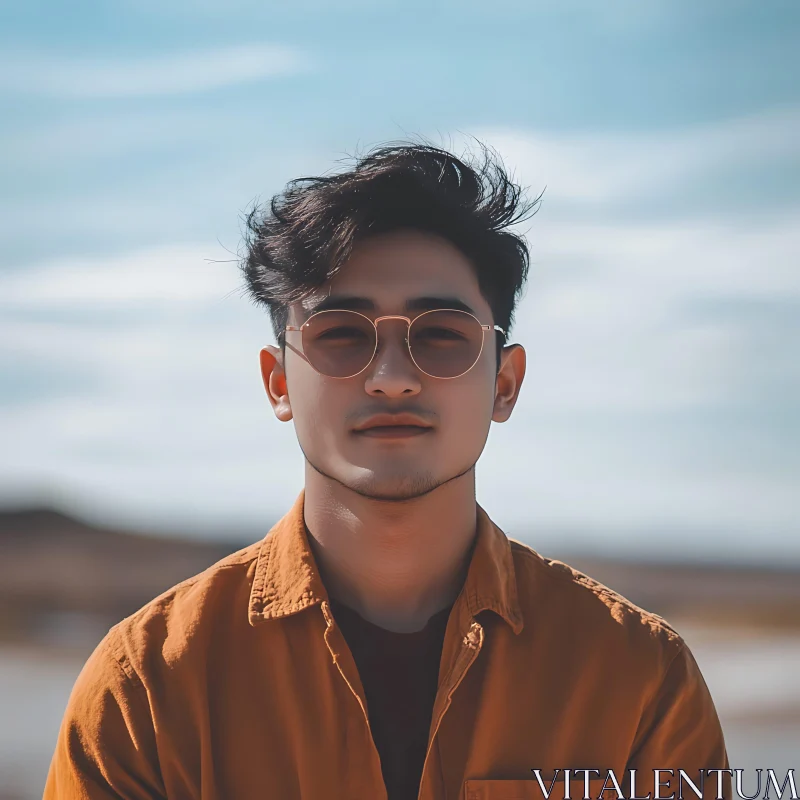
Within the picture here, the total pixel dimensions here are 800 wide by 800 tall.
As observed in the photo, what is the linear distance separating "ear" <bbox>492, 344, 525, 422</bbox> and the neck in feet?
0.72

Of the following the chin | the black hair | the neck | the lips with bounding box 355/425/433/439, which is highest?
the black hair

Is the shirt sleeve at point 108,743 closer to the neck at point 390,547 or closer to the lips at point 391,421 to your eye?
the neck at point 390,547

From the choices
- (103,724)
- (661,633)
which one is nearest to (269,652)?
(103,724)

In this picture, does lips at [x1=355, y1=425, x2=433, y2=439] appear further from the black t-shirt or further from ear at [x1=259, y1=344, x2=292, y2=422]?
the black t-shirt

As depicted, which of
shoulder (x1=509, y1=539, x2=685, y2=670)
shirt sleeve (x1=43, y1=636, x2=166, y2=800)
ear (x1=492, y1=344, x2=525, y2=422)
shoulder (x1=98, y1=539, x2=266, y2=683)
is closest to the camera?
shirt sleeve (x1=43, y1=636, x2=166, y2=800)

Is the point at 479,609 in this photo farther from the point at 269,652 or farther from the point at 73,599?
the point at 73,599

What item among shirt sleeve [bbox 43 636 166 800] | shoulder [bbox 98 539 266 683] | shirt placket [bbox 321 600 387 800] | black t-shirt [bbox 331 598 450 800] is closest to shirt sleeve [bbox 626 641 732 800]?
black t-shirt [bbox 331 598 450 800]

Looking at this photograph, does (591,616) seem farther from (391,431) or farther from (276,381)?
(276,381)

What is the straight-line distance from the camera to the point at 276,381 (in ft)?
8.89

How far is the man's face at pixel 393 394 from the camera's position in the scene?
7.88 feet

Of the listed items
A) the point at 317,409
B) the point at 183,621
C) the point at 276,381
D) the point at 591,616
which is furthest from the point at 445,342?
the point at 183,621

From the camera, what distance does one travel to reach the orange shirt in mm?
2350

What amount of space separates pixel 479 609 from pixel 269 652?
0.49 metres

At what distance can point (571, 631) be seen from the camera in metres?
2.60
